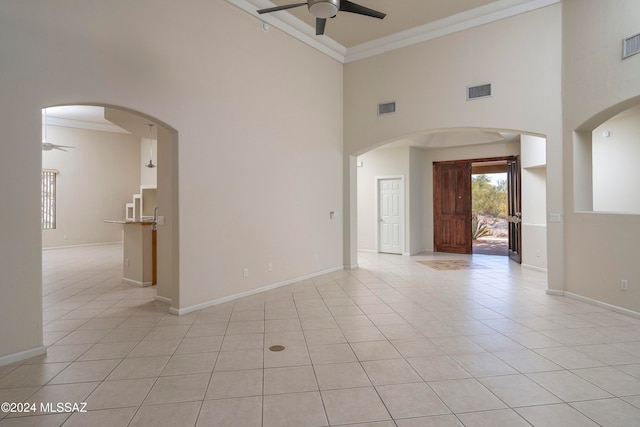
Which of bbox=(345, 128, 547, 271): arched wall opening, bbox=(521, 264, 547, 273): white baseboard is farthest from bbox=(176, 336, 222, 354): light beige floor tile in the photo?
bbox=(521, 264, 547, 273): white baseboard

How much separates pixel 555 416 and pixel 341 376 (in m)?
1.42

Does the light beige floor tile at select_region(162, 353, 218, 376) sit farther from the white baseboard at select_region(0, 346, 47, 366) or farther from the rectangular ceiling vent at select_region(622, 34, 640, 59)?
the rectangular ceiling vent at select_region(622, 34, 640, 59)

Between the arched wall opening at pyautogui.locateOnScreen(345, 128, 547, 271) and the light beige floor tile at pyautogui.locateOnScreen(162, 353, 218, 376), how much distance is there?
453 cm

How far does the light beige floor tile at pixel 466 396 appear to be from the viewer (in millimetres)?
2287

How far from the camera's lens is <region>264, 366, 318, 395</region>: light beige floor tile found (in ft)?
8.30

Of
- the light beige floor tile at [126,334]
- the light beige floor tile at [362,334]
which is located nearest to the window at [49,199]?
the light beige floor tile at [126,334]

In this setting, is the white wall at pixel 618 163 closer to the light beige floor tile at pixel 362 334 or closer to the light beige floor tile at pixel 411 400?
the light beige floor tile at pixel 362 334

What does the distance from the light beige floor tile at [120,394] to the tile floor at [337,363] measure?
0.01 meters

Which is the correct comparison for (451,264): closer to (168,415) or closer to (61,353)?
(168,415)

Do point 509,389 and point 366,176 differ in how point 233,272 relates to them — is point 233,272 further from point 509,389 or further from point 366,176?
point 366,176

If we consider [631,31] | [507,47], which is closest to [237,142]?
[507,47]

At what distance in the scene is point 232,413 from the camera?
2.24 metres

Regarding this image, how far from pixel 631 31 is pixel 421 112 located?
2.87 metres

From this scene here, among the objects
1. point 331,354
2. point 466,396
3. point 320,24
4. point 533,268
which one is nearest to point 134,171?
point 320,24
